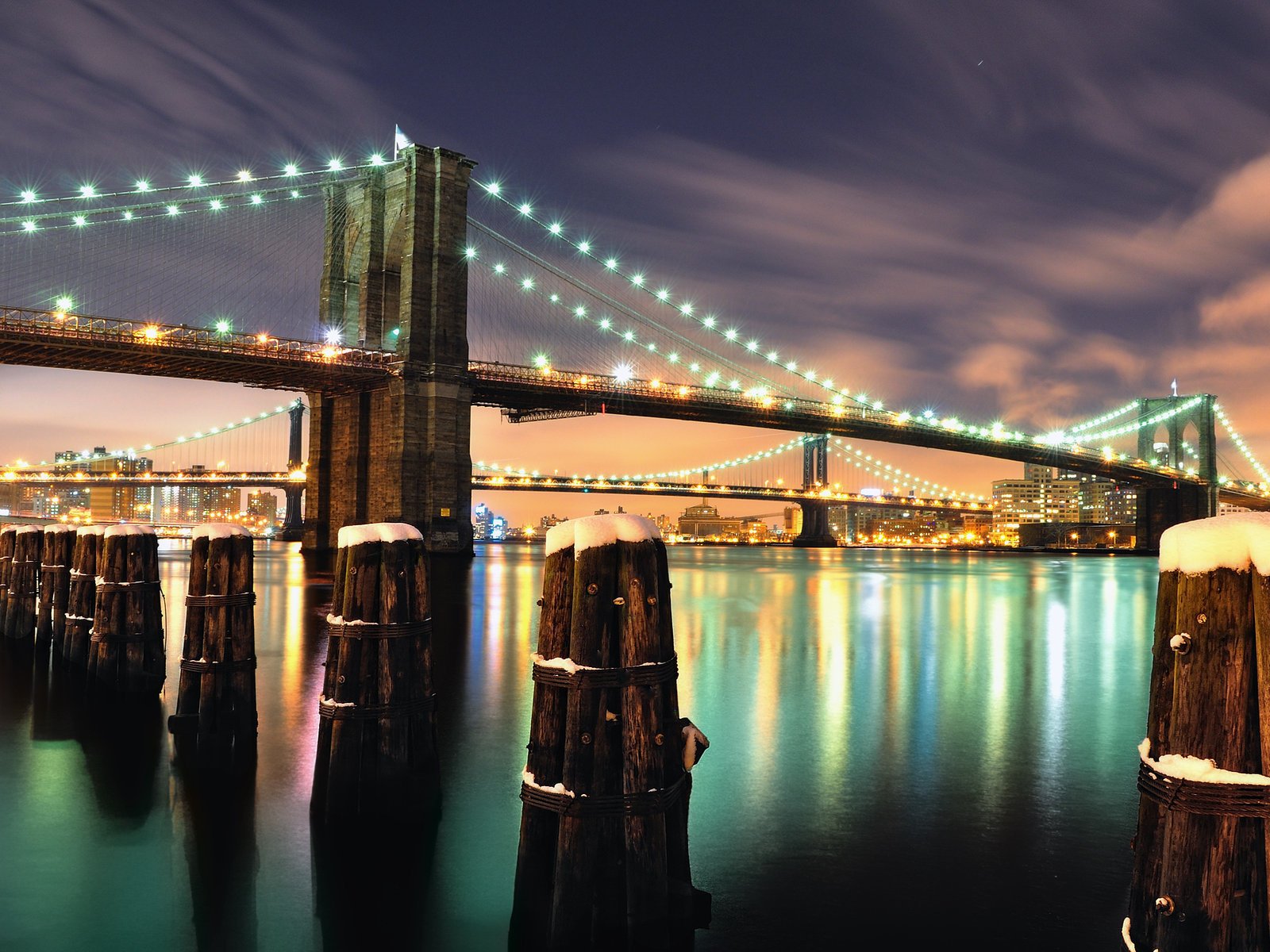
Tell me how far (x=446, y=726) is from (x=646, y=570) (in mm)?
5825

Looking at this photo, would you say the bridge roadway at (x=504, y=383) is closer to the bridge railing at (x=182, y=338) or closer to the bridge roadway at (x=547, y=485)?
the bridge railing at (x=182, y=338)

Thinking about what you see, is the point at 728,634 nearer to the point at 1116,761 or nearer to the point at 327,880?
the point at 1116,761

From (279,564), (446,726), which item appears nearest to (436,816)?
(446,726)

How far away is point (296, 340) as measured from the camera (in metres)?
43.0

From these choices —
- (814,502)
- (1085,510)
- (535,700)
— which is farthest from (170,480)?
(1085,510)

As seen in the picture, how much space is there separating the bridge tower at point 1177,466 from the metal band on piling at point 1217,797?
8248 cm

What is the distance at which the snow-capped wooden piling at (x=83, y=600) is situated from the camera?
34.6 feet

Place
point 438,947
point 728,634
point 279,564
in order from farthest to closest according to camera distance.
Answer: point 279,564 < point 728,634 < point 438,947

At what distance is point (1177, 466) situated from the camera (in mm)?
90938

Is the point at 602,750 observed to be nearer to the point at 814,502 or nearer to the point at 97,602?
the point at 97,602

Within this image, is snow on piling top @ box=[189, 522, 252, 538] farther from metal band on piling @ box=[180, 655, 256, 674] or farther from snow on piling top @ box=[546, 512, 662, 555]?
snow on piling top @ box=[546, 512, 662, 555]

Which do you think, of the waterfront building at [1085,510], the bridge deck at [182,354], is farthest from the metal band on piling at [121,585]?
the waterfront building at [1085,510]

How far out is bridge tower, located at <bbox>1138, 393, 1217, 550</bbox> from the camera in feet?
271

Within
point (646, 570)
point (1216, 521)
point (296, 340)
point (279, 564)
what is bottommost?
point (279, 564)
